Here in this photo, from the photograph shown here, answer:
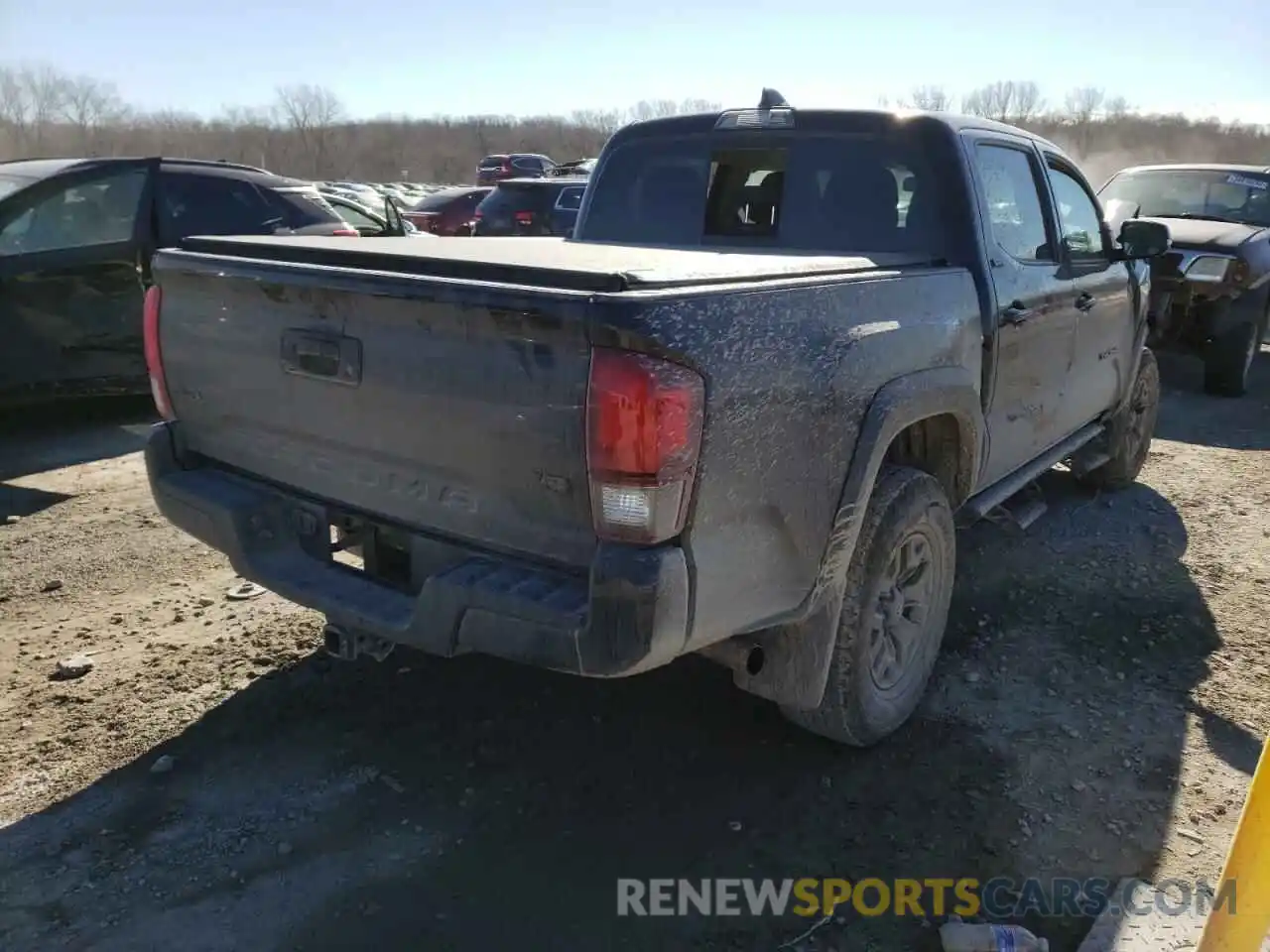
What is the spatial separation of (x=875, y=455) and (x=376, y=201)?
22074mm

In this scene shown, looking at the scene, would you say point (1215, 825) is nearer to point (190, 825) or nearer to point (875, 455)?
point (875, 455)

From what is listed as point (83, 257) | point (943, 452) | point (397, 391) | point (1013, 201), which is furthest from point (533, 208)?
point (397, 391)

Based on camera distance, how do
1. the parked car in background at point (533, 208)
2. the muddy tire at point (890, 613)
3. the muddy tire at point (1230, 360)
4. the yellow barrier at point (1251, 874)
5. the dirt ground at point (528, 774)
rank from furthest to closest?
the parked car in background at point (533, 208) → the muddy tire at point (1230, 360) → the muddy tire at point (890, 613) → the dirt ground at point (528, 774) → the yellow barrier at point (1251, 874)

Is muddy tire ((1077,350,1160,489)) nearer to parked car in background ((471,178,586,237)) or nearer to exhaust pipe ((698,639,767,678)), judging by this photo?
exhaust pipe ((698,639,767,678))

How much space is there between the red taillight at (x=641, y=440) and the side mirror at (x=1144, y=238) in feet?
11.3

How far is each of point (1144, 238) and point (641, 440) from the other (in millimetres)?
3599

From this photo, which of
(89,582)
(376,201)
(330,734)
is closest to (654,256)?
(330,734)

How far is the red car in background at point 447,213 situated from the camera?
57.0 ft

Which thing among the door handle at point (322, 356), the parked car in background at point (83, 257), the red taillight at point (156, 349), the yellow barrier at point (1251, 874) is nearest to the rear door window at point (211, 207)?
the parked car in background at point (83, 257)

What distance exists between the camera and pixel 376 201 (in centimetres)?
2284

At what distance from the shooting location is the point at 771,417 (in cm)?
233

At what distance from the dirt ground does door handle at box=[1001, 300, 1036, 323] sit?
1273 mm

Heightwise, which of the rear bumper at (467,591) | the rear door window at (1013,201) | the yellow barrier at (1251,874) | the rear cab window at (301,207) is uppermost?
the rear door window at (1013,201)

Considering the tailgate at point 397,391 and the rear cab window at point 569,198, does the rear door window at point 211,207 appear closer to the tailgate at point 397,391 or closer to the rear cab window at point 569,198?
the tailgate at point 397,391
